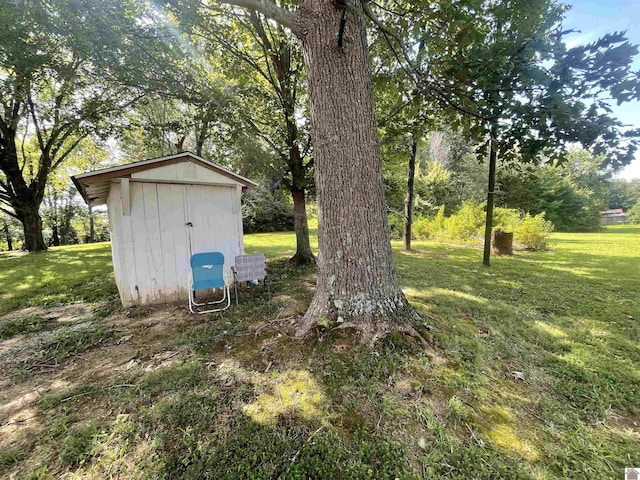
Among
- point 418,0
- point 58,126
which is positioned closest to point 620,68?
point 418,0

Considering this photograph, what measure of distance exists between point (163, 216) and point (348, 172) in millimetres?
3505

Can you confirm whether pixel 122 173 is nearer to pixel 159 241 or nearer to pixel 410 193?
pixel 159 241

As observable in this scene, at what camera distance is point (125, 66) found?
17.1ft

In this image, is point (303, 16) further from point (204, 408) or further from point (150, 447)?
point (150, 447)

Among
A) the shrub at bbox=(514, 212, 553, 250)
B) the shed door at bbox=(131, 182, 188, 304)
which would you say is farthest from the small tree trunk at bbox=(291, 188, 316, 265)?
the shrub at bbox=(514, 212, 553, 250)

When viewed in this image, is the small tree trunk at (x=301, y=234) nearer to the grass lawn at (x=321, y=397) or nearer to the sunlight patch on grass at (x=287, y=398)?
the grass lawn at (x=321, y=397)

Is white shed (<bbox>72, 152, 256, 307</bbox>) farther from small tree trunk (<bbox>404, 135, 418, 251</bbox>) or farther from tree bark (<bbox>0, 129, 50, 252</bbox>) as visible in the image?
tree bark (<bbox>0, 129, 50, 252</bbox>)

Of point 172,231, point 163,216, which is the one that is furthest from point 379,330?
point 163,216

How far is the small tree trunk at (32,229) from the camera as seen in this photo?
1064cm

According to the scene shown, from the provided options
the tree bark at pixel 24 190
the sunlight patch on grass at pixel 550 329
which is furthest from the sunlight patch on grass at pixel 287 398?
the tree bark at pixel 24 190

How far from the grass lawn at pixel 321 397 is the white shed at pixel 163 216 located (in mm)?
764

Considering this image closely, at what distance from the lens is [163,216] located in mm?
4391

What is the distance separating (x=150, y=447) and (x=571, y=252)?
11.6 m

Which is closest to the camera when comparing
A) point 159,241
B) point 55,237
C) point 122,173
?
point 122,173
